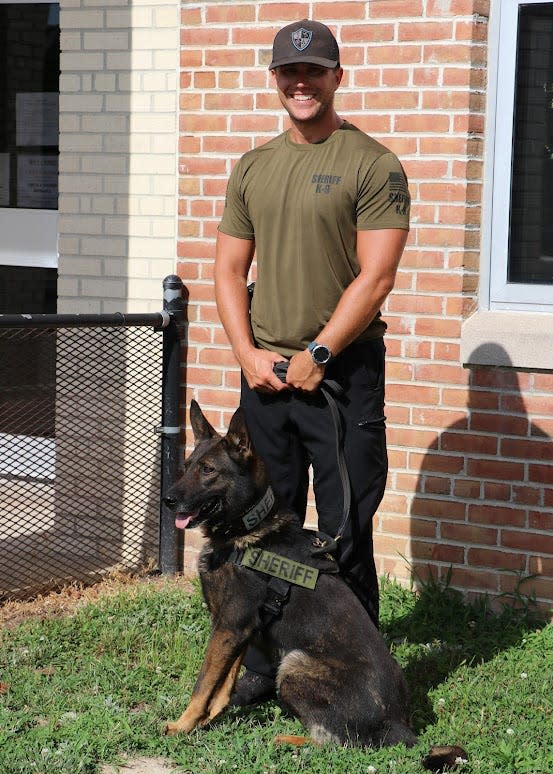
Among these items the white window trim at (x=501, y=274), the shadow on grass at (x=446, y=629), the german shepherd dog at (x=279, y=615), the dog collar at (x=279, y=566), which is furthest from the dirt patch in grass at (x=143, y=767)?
the white window trim at (x=501, y=274)

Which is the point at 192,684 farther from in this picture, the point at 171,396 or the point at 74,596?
the point at 171,396

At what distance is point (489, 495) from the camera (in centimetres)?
567

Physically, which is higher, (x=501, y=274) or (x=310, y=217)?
(x=310, y=217)

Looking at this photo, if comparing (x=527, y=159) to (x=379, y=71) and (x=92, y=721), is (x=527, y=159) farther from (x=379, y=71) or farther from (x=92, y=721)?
(x=92, y=721)

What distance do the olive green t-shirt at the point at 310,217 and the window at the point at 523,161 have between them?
139 centimetres

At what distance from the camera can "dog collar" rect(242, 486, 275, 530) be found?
4.33 metres

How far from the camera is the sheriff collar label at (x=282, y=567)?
168 inches

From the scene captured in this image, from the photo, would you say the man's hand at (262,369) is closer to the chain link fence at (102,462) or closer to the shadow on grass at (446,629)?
the shadow on grass at (446,629)

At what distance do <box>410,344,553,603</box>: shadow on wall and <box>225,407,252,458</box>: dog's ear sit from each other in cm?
170

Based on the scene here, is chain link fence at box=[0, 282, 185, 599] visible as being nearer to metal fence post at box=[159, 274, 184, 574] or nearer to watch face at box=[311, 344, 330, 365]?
metal fence post at box=[159, 274, 184, 574]

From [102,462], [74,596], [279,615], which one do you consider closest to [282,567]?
[279,615]

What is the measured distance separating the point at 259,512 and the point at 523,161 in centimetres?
238

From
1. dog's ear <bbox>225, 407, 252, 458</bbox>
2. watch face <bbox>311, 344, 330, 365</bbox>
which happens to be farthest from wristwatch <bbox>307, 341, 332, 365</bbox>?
dog's ear <bbox>225, 407, 252, 458</bbox>

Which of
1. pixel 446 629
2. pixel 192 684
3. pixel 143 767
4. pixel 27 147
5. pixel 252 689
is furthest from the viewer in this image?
pixel 27 147
